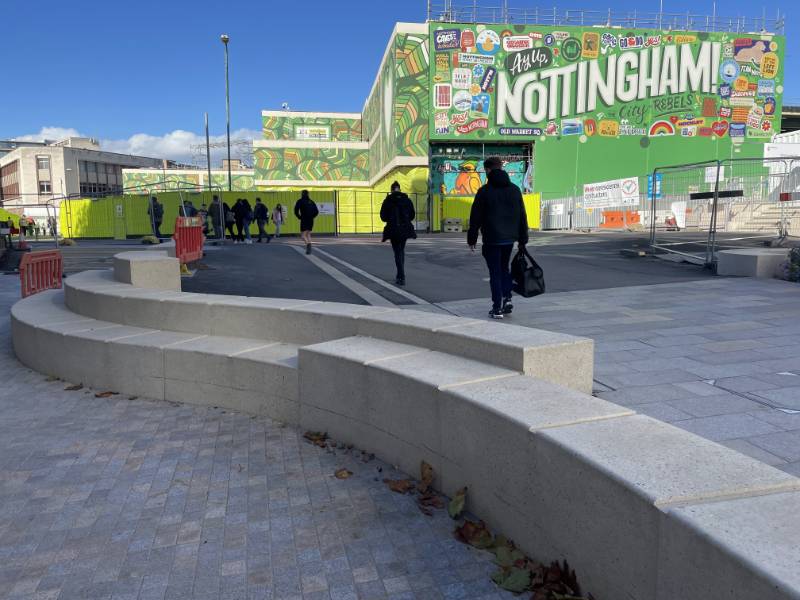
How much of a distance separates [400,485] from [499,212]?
3883 mm

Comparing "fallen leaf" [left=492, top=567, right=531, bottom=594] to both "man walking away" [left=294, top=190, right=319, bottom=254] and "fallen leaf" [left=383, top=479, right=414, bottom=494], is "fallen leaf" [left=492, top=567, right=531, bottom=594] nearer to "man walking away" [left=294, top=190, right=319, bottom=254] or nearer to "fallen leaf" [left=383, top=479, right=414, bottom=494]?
"fallen leaf" [left=383, top=479, right=414, bottom=494]

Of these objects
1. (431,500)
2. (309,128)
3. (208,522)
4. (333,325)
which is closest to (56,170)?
(309,128)

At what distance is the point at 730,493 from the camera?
6.37 ft

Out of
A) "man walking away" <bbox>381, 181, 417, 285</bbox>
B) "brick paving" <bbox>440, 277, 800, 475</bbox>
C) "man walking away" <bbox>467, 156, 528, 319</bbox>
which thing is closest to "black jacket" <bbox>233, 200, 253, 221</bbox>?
"man walking away" <bbox>381, 181, 417, 285</bbox>

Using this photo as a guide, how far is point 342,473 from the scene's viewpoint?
145 inches

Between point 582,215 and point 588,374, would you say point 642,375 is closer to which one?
point 588,374

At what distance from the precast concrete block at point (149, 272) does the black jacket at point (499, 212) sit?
12.8 feet

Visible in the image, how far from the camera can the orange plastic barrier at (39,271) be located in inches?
401

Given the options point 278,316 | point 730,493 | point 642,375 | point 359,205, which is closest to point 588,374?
point 642,375

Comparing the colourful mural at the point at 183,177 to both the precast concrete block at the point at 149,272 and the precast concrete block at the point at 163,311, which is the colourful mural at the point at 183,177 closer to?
the precast concrete block at the point at 149,272

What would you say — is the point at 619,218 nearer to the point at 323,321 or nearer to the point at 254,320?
the point at 254,320

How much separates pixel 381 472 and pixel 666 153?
41.0 m

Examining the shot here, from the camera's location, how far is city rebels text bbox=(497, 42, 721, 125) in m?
37.1

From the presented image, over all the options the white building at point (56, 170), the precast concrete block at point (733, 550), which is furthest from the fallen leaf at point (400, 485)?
the white building at point (56, 170)
